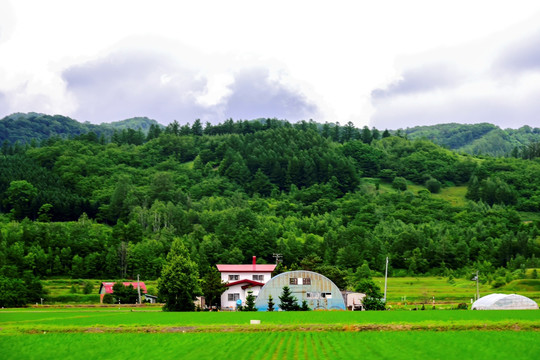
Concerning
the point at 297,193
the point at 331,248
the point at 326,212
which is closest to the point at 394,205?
the point at 326,212

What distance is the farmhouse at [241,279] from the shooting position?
2921 inches

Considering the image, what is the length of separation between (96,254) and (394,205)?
3006 inches

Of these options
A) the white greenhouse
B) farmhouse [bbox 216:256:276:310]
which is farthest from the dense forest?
the white greenhouse

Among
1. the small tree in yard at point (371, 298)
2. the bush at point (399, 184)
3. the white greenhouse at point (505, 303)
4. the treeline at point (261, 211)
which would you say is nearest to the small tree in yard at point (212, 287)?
the small tree in yard at point (371, 298)

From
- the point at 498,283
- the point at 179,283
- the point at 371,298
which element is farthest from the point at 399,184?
the point at 179,283

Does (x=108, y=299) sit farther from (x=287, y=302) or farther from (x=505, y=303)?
(x=505, y=303)

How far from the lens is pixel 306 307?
62.7 m

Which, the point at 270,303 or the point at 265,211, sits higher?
the point at 265,211

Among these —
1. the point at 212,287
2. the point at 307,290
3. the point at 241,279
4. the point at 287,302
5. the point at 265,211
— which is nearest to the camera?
the point at 287,302

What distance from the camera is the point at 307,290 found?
2638 inches

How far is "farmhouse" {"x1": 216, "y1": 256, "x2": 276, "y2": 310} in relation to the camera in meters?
74.2

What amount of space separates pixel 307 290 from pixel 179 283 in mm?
14745

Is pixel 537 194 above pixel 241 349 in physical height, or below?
above

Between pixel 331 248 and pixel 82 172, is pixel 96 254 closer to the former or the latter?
pixel 331 248
